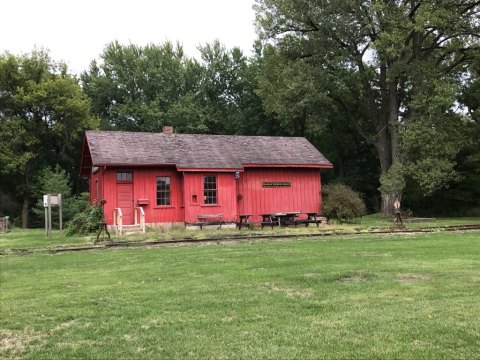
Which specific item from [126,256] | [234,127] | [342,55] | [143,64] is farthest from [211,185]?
[143,64]

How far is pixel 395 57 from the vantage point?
28547 millimetres

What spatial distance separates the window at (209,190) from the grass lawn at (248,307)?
11.1m

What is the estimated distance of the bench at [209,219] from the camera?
21.9 metres

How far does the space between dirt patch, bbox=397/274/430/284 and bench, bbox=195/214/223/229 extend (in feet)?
46.9

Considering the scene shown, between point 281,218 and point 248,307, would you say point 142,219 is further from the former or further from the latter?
point 248,307

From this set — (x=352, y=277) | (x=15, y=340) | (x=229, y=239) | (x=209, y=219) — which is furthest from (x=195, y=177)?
(x=15, y=340)

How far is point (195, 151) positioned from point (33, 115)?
2024cm

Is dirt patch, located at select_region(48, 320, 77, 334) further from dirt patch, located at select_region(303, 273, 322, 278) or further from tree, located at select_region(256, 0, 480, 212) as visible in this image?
tree, located at select_region(256, 0, 480, 212)

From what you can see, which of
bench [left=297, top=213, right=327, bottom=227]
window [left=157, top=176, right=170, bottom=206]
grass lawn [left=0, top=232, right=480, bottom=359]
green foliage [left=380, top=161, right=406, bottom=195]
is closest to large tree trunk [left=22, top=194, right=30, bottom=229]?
window [left=157, top=176, right=170, bottom=206]

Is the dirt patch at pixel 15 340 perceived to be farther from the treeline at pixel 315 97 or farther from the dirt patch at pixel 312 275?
the treeline at pixel 315 97

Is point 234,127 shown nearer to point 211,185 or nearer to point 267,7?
point 267,7

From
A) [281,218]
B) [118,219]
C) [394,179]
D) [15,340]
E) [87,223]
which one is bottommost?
[15,340]

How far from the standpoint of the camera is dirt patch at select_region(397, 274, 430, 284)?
7.75 meters

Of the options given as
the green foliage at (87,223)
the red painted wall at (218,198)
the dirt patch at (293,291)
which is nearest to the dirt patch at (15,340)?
the dirt patch at (293,291)
